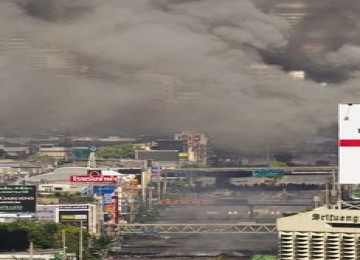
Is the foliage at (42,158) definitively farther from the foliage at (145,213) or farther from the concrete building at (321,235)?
the concrete building at (321,235)

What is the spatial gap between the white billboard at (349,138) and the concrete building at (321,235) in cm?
27

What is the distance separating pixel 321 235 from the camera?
9211 millimetres

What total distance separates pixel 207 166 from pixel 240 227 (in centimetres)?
646

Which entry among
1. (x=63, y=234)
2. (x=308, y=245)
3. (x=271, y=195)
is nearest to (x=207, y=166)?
(x=271, y=195)

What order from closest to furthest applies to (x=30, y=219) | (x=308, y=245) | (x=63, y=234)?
(x=308, y=245) → (x=63, y=234) → (x=30, y=219)

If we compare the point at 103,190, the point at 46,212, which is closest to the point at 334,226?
the point at 46,212

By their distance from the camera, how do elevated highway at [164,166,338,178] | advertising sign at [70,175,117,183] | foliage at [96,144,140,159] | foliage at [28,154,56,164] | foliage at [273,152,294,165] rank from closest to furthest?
foliage at [273,152,294,165], elevated highway at [164,166,338,178], advertising sign at [70,175,117,183], foliage at [96,144,140,159], foliage at [28,154,56,164]

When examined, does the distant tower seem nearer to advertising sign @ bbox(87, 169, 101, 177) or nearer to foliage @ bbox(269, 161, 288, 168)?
advertising sign @ bbox(87, 169, 101, 177)

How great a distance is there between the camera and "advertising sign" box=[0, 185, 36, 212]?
74.8 feet

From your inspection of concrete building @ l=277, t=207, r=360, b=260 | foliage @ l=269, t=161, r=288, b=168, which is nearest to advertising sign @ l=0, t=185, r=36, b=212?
foliage @ l=269, t=161, r=288, b=168

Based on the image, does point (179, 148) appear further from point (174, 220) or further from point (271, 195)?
point (174, 220)

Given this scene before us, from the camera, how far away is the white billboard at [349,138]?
30.1 ft

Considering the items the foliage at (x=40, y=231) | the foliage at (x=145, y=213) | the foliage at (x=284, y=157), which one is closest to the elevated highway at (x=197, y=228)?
the foliage at (x=145, y=213)

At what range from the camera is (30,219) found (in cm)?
2225
